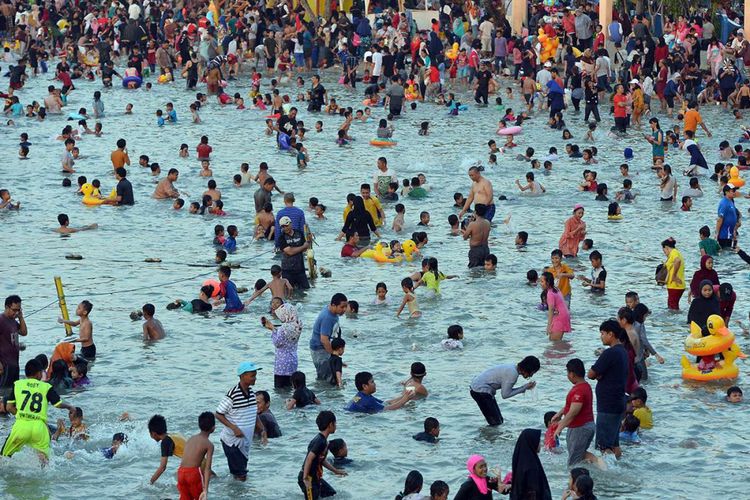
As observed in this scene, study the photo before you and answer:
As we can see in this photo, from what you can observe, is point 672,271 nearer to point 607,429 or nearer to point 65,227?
point 607,429

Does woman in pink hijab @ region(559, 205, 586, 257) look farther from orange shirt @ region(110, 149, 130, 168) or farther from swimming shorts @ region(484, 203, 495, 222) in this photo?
orange shirt @ region(110, 149, 130, 168)

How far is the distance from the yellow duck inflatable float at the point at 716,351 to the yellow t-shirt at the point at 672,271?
270 cm

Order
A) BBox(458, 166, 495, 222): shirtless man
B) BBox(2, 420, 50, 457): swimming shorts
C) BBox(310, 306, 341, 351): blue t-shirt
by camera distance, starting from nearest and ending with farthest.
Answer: BBox(2, 420, 50, 457): swimming shorts
BBox(310, 306, 341, 351): blue t-shirt
BBox(458, 166, 495, 222): shirtless man

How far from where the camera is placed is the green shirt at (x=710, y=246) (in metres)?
22.0

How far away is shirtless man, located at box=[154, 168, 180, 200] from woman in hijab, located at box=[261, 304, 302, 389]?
12.1 meters

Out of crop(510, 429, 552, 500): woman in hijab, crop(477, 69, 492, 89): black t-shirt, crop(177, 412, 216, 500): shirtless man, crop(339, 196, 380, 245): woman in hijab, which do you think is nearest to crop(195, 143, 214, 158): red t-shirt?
crop(339, 196, 380, 245): woman in hijab

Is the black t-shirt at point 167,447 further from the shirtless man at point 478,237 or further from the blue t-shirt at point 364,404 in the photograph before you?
the shirtless man at point 478,237

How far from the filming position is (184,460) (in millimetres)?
12977

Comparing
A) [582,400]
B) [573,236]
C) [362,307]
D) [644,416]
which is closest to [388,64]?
[573,236]

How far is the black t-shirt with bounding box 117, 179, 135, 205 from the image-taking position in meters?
28.3

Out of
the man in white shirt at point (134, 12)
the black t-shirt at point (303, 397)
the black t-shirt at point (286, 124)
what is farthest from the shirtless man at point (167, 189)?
the man in white shirt at point (134, 12)

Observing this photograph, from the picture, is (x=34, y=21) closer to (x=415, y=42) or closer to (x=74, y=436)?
(x=415, y=42)

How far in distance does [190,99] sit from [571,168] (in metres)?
13.2

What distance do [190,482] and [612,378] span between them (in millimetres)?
4091
